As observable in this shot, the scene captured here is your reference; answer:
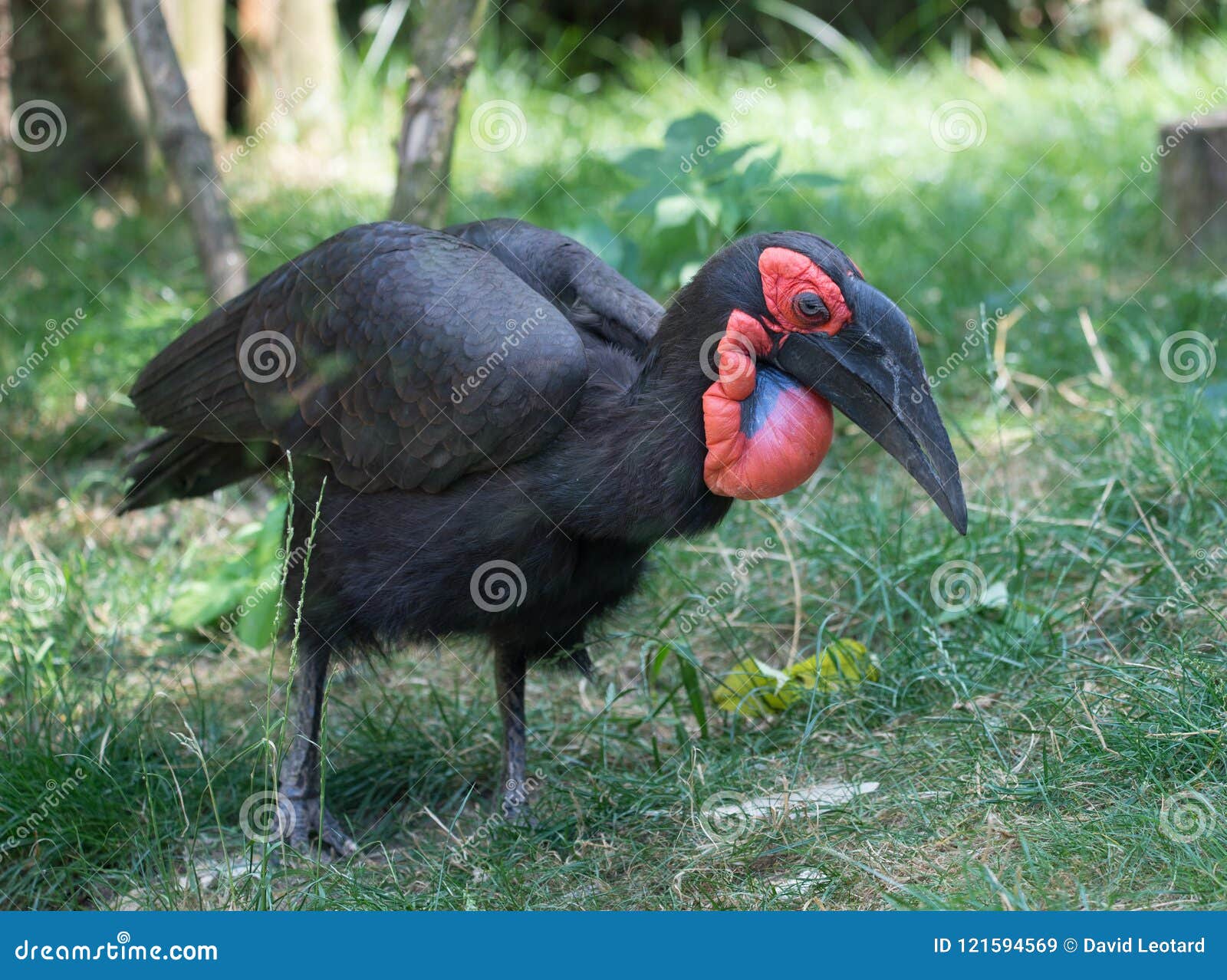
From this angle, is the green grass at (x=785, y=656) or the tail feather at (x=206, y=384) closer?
the green grass at (x=785, y=656)

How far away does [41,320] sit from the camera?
216 inches

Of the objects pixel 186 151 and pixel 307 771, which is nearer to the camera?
pixel 307 771

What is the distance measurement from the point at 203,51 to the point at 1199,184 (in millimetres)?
4690

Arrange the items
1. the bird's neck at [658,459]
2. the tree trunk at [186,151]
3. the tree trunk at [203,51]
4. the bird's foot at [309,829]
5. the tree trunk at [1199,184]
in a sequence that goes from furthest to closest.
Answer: the tree trunk at [203,51], the tree trunk at [1199,184], the tree trunk at [186,151], the bird's foot at [309,829], the bird's neck at [658,459]

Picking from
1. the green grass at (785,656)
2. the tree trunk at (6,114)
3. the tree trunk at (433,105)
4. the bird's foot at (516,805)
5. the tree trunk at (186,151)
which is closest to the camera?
the green grass at (785,656)

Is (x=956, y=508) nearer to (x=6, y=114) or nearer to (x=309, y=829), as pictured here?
(x=309, y=829)

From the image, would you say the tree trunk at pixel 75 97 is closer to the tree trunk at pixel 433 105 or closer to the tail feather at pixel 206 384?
the tree trunk at pixel 433 105

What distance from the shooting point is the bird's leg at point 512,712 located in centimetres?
346

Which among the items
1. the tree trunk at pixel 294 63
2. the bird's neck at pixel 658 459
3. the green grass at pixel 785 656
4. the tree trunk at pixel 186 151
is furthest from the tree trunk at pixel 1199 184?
the tree trunk at pixel 294 63

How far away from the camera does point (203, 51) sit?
273 inches

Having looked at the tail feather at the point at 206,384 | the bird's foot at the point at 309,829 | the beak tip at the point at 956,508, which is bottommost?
the bird's foot at the point at 309,829

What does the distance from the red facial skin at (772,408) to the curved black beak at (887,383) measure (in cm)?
4

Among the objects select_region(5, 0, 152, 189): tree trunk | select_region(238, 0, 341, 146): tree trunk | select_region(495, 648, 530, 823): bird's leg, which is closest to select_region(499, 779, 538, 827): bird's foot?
select_region(495, 648, 530, 823): bird's leg

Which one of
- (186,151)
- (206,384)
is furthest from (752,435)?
(186,151)
